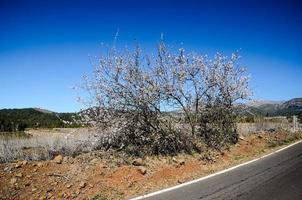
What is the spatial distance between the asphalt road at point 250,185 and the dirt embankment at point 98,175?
2.88 ft

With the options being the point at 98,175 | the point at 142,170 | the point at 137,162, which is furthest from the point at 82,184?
the point at 137,162

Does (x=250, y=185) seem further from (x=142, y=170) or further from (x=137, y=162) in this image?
(x=137, y=162)

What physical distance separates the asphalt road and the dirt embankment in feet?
2.88

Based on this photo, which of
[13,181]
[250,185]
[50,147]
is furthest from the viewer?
[50,147]

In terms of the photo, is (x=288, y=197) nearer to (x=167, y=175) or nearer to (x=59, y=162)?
(x=167, y=175)

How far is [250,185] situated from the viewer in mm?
8875

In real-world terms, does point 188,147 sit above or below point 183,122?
below

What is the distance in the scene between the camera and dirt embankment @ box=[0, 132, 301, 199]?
859 cm

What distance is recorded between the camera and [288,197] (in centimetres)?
763

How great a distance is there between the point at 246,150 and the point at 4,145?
11.0 meters

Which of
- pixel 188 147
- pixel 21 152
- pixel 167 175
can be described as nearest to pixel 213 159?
pixel 188 147

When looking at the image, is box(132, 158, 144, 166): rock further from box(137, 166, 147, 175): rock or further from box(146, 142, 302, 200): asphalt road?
box(146, 142, 302, 200): asphalt road

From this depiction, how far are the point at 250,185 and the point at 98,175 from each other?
13.9 ft

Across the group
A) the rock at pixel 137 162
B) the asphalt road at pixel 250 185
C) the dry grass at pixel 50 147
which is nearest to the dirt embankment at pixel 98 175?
the rock at pixel 137 162
